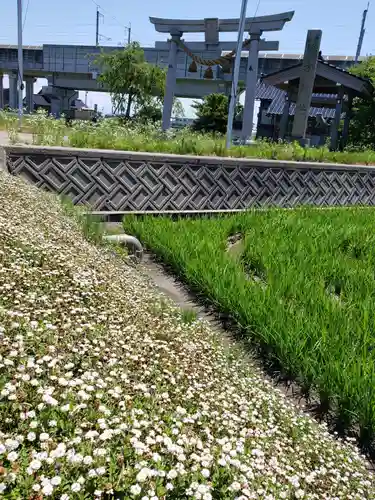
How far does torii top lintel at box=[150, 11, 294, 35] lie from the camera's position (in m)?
15.8

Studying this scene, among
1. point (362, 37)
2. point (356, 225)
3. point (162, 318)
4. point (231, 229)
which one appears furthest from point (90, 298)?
point (362, 37)

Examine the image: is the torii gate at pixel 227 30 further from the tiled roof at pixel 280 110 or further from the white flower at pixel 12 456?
the white flower at pixel 12 456

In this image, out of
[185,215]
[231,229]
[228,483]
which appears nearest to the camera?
[228,483]

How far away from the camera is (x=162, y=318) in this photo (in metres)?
3.33

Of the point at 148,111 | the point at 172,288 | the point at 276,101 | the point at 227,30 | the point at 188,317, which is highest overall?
the point at 227,30

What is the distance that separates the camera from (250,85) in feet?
62.5

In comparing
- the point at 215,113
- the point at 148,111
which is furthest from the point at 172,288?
the point at 215,113

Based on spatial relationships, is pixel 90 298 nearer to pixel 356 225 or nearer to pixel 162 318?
pixel 162 318

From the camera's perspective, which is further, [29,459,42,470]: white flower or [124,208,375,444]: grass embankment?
[124,208,375,444]: grass embankment

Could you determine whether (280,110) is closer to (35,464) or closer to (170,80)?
(170,80)

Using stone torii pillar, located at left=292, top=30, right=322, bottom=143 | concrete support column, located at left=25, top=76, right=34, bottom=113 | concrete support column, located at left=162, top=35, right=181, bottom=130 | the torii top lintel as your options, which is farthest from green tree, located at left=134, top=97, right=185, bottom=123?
concrete support column, located at left=25, top=76, right=34, bottom=113

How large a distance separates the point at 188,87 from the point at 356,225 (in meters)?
33.2

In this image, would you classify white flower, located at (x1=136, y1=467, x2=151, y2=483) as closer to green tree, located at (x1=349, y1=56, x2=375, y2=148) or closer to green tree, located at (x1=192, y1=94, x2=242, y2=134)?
green tree, located at (x1=349, y1=56, x2=375, y2=148)

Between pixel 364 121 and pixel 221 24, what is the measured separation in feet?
25.3
